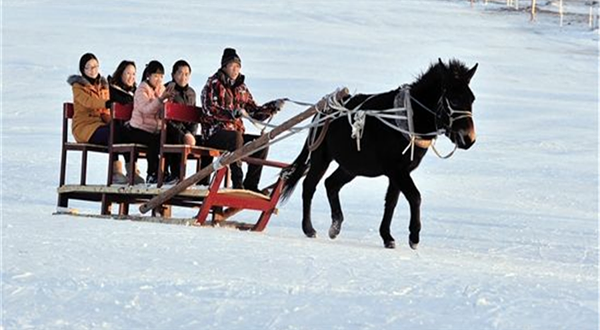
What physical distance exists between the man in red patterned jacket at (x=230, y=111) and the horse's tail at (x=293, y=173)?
0.77 feet

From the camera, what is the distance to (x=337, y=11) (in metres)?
46.9

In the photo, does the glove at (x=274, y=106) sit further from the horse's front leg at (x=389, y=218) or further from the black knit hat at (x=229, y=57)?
the horse's front leg at (x=389, y=218)

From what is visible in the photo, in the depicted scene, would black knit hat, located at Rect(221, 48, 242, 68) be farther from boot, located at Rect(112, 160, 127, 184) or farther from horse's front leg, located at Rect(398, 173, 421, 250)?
horse's front leg, located at Rect(398, 173, 421, 250)

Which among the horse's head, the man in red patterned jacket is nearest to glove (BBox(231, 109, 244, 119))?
A: the man in red patterned jacket

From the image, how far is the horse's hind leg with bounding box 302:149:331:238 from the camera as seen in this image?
10898mm

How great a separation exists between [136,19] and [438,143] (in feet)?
70.3

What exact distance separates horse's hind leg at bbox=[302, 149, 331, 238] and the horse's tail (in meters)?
0.08

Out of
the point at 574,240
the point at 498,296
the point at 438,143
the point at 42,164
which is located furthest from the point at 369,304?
the point at 438,143

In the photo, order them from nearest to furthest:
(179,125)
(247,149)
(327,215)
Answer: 1. (247,149)
2. (179,125)
3. (327,215)

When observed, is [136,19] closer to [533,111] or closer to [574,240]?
[533,111]

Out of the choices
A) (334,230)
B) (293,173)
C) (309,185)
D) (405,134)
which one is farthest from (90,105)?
(405,134)

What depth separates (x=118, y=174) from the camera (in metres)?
11.4

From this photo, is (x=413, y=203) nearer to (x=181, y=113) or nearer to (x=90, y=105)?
(x=181, y=113)

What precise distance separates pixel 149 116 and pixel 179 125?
0.26 metres
